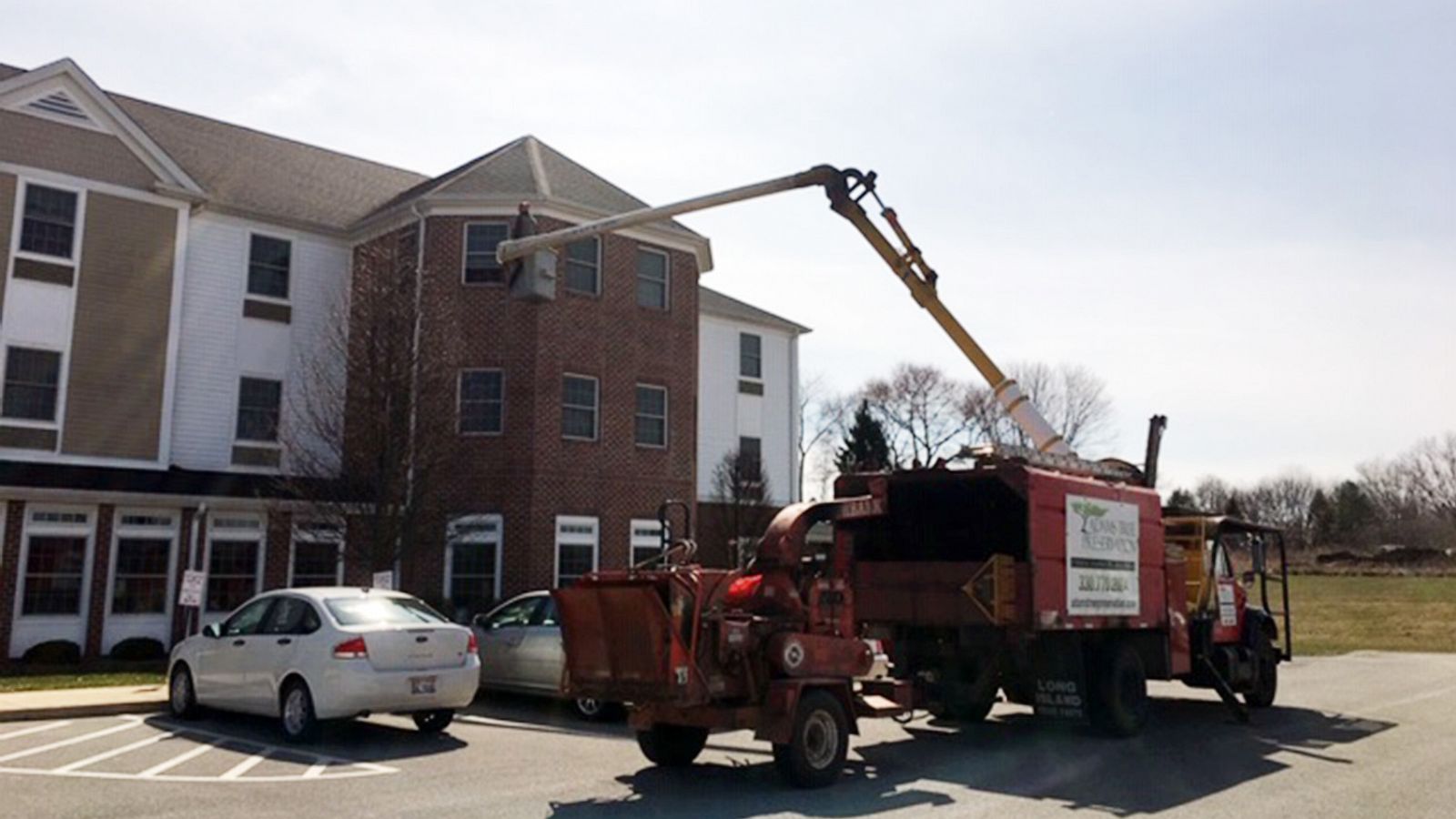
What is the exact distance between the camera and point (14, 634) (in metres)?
21.9

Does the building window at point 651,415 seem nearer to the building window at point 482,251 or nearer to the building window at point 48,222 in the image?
the building window at point 482,251

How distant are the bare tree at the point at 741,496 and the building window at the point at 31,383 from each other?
16.9 m

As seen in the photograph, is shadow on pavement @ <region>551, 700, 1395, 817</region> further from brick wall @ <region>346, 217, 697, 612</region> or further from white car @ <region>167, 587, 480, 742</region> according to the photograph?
brick wall @ <region>346, 217, 697, 612</region>

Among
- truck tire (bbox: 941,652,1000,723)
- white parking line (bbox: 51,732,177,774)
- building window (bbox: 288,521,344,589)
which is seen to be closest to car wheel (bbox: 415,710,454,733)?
Result: white parking line (bbox: 51,732,177,774)

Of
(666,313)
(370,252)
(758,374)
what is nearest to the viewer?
(370,252)

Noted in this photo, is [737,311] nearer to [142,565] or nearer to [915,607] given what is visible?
[142,565]

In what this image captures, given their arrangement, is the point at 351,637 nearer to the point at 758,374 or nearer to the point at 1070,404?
the point at 758,374

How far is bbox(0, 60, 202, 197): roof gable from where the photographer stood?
23.2m

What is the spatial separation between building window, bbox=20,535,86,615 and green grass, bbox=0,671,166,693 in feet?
7.63

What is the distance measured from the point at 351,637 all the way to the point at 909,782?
5684 mm

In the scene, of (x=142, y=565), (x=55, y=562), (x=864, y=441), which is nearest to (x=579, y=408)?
(x=142, y=565)

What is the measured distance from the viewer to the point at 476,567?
24.5 meters

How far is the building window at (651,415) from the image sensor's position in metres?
26.9

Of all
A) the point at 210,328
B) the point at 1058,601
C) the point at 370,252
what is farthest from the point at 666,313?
the point at 1058,601
